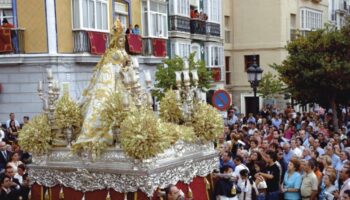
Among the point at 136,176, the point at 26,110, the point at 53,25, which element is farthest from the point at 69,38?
the point at 136,176

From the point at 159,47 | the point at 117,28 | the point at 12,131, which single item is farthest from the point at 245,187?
the point at 159,47

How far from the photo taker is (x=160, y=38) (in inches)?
1081

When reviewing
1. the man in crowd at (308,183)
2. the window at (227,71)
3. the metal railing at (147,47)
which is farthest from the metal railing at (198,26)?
the man in crowd at (308,183)

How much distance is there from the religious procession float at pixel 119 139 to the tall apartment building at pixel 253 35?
29.3 m

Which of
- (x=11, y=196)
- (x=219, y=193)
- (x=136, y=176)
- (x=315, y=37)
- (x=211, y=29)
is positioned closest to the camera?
(x=136, y=176)

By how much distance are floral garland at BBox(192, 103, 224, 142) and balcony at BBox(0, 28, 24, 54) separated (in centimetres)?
1226

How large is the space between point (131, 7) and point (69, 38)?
4952 millimetres

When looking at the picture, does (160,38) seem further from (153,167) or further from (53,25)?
(153,167)

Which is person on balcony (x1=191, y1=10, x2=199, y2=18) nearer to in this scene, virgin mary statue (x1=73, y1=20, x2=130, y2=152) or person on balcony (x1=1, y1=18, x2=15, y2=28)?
person on balcony (x1=1, y1=18, x2=15, y2=28)

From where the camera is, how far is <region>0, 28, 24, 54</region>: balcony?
20.7 meters

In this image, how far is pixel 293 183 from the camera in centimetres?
1089

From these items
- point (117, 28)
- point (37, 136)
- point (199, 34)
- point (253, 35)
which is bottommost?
point (37, 136)

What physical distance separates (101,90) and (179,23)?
21970mm

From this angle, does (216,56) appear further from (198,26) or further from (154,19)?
(154,19)
